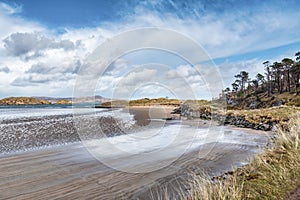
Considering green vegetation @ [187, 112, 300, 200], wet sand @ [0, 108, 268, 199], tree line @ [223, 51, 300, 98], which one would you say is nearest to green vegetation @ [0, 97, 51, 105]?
tree line @ [223, 51, 300, 98]

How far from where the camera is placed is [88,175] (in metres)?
7.74

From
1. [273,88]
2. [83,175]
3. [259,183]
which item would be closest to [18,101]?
[273,88]

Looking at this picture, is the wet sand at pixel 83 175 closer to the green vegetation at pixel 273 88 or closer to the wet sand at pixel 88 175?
the wet sand at pixel 88 175

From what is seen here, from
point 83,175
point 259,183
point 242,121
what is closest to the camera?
point 259,183

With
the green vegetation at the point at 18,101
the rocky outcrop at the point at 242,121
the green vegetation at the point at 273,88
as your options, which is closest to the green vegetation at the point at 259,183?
the rocky outcrop at the point at 242,121

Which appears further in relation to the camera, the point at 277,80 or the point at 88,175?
the point at 277,80

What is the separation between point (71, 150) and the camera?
39.1 feet

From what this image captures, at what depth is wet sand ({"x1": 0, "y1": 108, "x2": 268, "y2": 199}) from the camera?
20.7 feet

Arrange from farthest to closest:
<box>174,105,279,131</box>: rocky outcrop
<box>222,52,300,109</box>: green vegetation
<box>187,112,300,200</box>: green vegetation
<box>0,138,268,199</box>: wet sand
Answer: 1. <box>222,52,300,109</box>: green vegetation
2. <box>174,105,279,131</box>: rocky outcrop
3. <box>0,138,268,199</box>: wet sand
4. <box>187,112,300,200</box>: green vegetation

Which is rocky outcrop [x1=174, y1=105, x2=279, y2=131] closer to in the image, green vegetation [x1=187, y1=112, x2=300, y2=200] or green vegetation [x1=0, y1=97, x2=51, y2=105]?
green vegetation [x1=187, y1=112, x2=300, y2=200]

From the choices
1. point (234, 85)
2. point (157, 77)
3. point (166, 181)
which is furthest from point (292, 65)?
point (166, 181)

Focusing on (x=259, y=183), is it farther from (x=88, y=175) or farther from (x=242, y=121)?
(x=242, y=121)

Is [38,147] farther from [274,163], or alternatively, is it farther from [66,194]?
[274,163]

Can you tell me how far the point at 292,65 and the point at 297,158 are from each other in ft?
171
